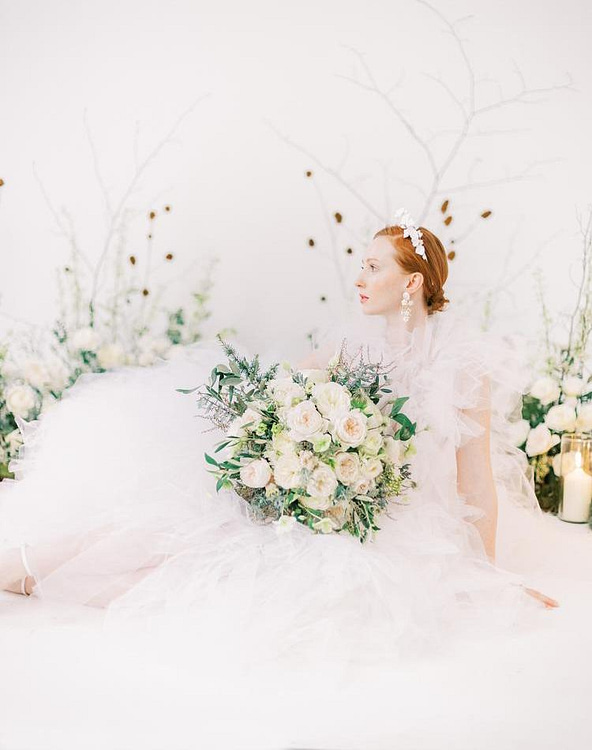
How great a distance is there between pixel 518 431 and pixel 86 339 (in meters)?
1.78

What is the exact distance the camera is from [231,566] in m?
1.88

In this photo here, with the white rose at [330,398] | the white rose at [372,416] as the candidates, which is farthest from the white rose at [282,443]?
the white rose at [372,416]

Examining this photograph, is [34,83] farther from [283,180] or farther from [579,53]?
[579,53]

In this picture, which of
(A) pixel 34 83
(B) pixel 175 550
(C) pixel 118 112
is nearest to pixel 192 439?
(B) pixel 175 550

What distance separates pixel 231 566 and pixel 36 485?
2.51ft

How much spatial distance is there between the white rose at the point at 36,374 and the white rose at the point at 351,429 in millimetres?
1554

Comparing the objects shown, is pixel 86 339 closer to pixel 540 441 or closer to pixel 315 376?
pixel 315 376

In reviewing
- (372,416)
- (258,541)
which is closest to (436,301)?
(372,416)

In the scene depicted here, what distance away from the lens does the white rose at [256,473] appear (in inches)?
75.2

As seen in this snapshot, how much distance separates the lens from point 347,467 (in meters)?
1.88

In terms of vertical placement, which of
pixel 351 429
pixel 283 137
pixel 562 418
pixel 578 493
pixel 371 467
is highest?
pixel 283 137

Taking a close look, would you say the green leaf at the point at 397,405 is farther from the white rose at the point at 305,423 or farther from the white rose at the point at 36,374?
the white rose at the point at 36,374

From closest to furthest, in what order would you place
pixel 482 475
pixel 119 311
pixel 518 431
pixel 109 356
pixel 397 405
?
pixel 397 405, pixel 482 475, pixel 518 431, pixel 109 356, pixel 119 311

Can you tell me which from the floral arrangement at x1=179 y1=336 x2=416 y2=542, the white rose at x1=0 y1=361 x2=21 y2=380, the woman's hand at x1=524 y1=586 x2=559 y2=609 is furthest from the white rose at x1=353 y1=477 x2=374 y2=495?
the white rose at x1=0 y1=361 x2=21 y2=380
